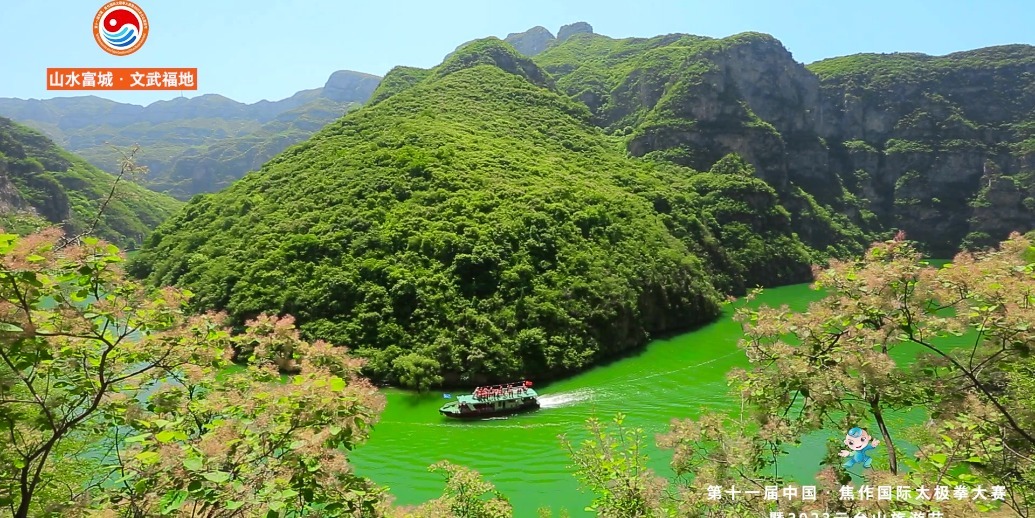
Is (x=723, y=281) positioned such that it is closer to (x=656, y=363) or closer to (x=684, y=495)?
(x=656, y=363)

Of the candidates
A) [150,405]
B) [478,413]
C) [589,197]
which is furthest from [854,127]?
[150,405]

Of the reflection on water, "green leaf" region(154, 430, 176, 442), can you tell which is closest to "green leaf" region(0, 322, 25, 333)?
"green leaf" region(154, 430, 176, 442)

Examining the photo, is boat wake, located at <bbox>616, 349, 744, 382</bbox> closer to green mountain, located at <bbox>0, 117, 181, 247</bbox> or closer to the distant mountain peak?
green mountain, located at <bbox>0, 117, 181, 247</bbox>

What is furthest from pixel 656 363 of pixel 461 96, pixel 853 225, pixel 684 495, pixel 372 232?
pixel 853 225

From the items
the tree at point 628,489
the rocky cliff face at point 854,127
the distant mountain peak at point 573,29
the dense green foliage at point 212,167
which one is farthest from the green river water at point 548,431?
the distant mountain peak at point 573,29

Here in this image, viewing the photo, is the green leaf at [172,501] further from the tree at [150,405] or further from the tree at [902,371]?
the tree at [902,371]

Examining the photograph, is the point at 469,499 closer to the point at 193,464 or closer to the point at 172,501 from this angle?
the point at 172,501
